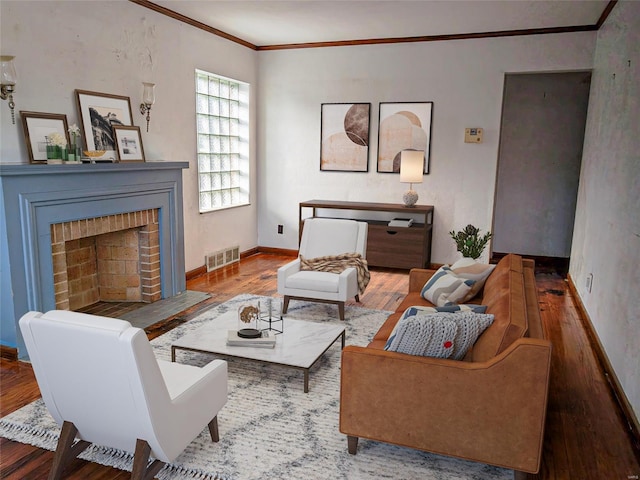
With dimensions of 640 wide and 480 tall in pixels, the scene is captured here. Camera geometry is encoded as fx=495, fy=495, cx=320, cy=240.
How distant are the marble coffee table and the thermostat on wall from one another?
324 cm

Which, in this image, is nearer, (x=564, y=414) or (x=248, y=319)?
(x=564, y=414)

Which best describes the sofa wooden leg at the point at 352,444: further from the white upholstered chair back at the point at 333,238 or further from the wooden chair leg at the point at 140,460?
the white upholstered chair back at the point at 333,238

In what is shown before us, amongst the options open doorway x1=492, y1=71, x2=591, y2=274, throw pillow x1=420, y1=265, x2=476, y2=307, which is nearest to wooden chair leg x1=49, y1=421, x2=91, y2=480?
throw pillow x1=420, y1=265, x2=476, y2=307

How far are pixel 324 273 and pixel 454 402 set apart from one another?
2272mm

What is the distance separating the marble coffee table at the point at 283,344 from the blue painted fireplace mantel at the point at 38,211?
1.04 m

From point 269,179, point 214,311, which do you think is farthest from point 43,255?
point 269,179

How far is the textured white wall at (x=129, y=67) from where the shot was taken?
3352mm

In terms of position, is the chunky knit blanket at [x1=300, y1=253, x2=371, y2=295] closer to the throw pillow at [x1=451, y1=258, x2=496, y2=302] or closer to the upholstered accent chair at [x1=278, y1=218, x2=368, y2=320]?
the upholstered accent chair at [x1=278, y1=218, x2=368, y2=320]

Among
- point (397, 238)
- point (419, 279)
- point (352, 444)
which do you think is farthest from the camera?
point (397, 238)

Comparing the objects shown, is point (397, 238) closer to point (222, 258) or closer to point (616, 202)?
point (222, 258)

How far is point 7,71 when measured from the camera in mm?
3082

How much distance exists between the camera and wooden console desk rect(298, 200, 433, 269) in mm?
5535

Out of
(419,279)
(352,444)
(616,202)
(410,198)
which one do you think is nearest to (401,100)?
(410,198)

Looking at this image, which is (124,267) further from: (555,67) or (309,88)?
(555,67)
